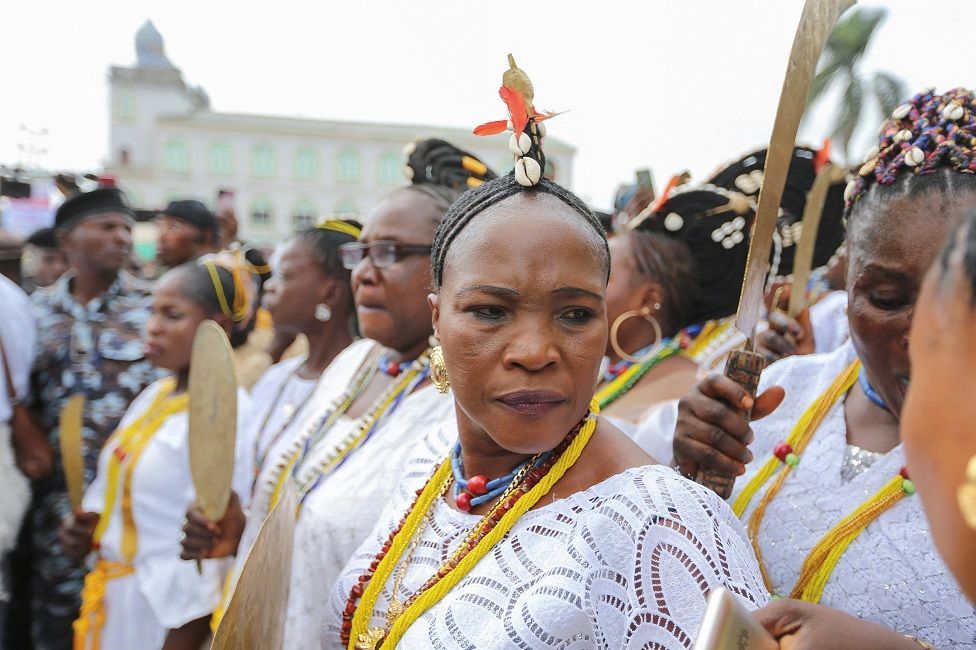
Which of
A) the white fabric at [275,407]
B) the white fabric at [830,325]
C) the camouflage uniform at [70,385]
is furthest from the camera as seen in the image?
the camouflage uniform at [70,385]

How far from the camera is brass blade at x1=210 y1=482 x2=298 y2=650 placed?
1560 millimetres

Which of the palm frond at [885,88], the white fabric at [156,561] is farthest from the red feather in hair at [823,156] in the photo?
the palm frond at [885,88]

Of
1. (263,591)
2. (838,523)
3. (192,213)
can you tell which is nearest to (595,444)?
(838,523)

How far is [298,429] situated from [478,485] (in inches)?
73.5

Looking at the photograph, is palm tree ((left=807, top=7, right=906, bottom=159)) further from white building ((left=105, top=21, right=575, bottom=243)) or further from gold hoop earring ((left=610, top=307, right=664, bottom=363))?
white building ((left=105, top=21, right=575, bottom=243))

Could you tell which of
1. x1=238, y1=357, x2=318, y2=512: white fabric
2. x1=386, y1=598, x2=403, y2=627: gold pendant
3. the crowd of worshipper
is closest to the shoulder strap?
the crowd of worshipper

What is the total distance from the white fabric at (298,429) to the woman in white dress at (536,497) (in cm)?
135

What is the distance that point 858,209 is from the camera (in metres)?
1.67

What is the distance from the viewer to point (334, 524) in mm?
2299

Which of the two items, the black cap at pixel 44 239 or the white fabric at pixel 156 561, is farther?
the black cap at pixel 44 239

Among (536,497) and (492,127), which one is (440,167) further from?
(536,497)

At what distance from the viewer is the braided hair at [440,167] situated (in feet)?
9.53

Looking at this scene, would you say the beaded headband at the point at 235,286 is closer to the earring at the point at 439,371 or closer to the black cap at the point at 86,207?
the black cap at the point at 86,207

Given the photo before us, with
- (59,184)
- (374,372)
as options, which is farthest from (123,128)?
(374,372)
